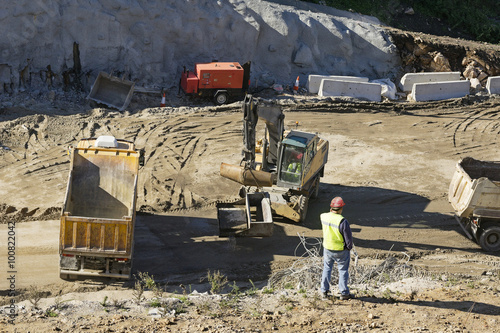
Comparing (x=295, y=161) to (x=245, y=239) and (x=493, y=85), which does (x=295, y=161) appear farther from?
(x=493, y=85)

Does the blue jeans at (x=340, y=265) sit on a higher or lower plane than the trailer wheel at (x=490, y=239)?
higher

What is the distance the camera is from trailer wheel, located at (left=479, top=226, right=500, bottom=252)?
14.4m

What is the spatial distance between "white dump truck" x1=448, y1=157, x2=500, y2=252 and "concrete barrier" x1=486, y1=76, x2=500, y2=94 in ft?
42.7

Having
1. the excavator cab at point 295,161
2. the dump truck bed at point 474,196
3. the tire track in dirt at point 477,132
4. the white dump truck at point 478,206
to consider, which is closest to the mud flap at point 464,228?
the white dump truck at point 478,206

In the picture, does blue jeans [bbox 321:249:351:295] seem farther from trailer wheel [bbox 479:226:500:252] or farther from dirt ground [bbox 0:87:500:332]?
trailer wheel [bbox 479:226:500:252]

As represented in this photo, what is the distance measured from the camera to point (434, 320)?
30.6ft

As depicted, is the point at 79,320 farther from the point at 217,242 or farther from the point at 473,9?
the point at 473,9

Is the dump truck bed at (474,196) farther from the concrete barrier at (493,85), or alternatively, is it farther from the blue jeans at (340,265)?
the concrete barrier at (493,85)

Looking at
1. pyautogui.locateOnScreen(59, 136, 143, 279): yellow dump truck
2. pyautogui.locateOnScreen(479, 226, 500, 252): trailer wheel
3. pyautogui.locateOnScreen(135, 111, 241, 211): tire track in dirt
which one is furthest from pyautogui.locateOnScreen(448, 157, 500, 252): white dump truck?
pyautogui.locateOnScreen(59, 136, 143, 279): yellow dump truck

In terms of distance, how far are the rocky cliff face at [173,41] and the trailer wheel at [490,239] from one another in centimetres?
1376

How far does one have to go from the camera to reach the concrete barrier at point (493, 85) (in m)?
27.1

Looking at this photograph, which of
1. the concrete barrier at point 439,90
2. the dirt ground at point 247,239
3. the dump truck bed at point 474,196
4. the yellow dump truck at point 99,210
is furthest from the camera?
the concrete barrier at point 439,90

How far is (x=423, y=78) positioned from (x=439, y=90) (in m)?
1.48

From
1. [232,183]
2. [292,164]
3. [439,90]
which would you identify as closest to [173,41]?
[232,183]
